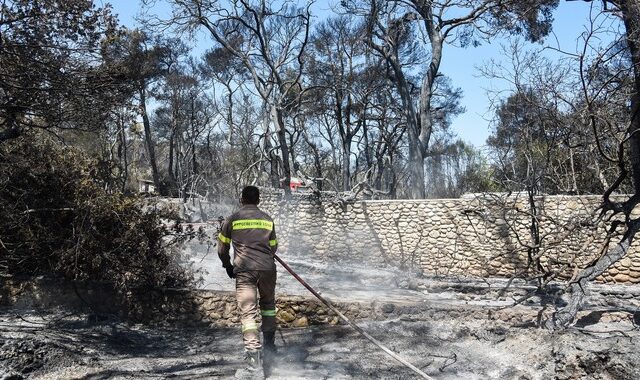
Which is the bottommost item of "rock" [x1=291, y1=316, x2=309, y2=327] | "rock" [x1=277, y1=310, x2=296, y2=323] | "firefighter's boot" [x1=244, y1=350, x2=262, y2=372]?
"rock" [x1=291, y1=316, x2=309, y2=327]

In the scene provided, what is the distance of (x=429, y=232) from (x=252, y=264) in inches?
445

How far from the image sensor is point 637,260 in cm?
1387

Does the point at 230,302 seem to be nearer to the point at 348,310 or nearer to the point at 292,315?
the point at 292,315

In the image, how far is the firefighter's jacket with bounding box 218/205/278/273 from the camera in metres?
5.33

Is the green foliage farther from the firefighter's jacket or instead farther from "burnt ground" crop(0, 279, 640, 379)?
the firefighter's jacket

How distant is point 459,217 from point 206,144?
83.8 feet

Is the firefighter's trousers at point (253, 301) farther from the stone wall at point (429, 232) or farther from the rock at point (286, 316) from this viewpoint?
the stone wall at point (429, 232)

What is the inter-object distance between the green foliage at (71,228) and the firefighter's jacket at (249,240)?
258 cm

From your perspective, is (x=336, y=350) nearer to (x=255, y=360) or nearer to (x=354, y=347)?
(x=354, y=347)

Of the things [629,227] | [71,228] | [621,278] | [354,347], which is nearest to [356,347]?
[354,347]

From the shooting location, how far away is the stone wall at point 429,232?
46.5ft

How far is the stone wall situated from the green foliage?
28.6 ft

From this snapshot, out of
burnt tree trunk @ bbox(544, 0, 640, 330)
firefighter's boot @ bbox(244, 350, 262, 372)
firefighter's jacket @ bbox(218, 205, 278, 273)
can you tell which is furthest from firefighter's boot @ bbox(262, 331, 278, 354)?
burnt tree trunk @ bbox(544, 0, 640, 330)

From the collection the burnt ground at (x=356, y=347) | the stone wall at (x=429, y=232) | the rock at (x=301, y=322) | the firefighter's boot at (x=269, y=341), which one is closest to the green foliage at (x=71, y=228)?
the burnt ground at (x=356, y=347)
